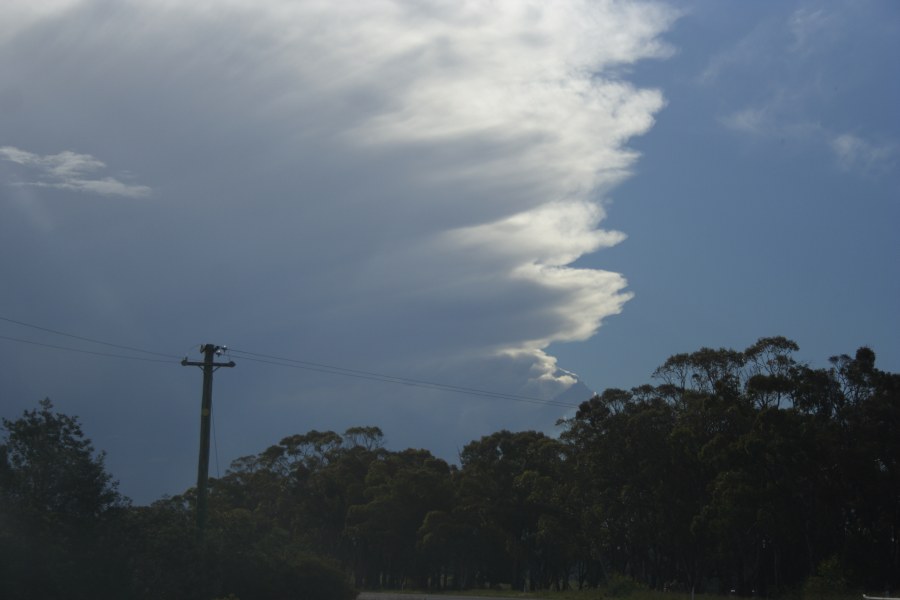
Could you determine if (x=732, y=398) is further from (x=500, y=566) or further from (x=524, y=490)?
(x=500, y=566)

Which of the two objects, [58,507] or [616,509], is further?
[616,509]

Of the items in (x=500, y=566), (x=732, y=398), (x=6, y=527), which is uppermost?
(x=732, y=398)

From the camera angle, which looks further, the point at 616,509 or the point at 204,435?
the point at 616,509

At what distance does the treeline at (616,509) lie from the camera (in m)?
35.1

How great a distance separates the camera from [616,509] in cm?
6456

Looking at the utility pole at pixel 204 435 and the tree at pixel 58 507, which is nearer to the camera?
the tree at pixel 58 507

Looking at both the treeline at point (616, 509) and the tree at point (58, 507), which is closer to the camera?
the tree at point (58, 507)

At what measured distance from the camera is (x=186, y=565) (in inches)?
1356

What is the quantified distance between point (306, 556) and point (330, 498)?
49643mm

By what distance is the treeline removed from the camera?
3509 centimetres

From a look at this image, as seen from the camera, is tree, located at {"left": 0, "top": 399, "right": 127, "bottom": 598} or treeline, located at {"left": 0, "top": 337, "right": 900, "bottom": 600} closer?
tree, located at {"left": 0, "top": 399, "right": 127, "bottom": 598}

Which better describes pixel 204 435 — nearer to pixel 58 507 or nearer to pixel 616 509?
pixel 58 507

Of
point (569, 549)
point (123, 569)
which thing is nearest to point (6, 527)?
point (123, 569)

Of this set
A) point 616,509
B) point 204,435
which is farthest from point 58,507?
point 616,509
